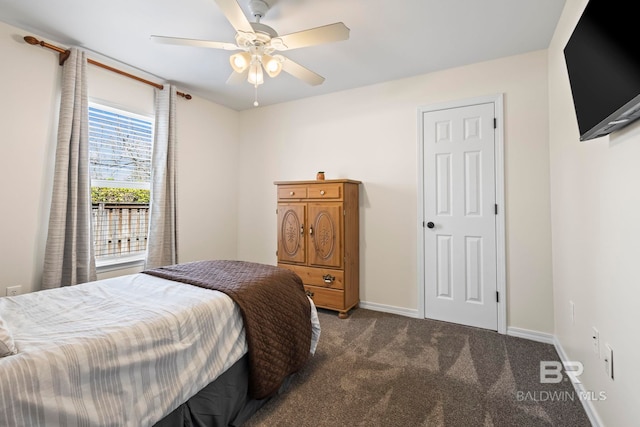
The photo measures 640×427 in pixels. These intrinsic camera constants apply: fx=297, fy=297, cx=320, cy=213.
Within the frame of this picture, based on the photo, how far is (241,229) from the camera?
4.35m

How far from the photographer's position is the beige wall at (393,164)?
2600mm

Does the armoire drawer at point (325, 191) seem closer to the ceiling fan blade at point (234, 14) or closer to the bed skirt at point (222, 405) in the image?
the ceiling fan blade at point (234, 14)

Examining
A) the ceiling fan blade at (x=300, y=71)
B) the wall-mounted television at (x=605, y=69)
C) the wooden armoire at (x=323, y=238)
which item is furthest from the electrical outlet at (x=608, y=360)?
the ceiling fan blade at (x=300, y=71)

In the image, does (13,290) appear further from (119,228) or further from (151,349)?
(151,349)

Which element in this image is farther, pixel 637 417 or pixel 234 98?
pixel 234 98

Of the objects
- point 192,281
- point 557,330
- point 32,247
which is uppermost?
point 32,247

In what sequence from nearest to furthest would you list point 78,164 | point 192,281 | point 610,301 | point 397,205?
point 610,301 < point 192,281 < point 78,164 < point 397,205

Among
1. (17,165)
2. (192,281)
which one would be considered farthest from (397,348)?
(17,165)

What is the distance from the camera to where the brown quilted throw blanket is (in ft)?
5.31

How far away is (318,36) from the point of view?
70.2 inches

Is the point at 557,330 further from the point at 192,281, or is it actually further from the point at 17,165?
the point at 17,165

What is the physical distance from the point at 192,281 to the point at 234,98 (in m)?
2.79

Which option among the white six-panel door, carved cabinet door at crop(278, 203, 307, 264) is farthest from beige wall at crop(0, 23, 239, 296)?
the white six-panel door

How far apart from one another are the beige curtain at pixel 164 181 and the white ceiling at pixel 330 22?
1.18ft
